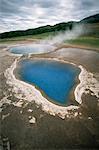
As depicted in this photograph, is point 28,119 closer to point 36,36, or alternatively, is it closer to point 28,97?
point 28,97

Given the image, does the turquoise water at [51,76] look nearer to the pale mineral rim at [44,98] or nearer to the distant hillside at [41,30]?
the pale mineral rim at [44,98]

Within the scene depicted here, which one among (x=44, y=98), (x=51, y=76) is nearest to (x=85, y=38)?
(x=51, y=76)

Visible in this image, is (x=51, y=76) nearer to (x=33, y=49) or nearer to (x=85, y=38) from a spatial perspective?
(x=33, y=49)

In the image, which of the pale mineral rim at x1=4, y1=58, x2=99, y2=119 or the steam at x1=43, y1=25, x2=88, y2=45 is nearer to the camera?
the pale mineral rim at x1=4, y1=58, x2=99, y2=119

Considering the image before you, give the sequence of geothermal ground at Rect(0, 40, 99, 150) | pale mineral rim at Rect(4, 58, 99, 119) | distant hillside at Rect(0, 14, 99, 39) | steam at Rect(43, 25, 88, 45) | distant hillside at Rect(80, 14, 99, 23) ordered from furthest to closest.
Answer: steam at Rect(43, 25, 88, 45)
distant hillside at Rect(0, 14, 99, 39)
distant hillside at Rect(80, 14, 99, 23)
pale mineral rim at Rect(4, 58, 99, 119)
geothermal ground at Rect(0, 40, 99, 150)

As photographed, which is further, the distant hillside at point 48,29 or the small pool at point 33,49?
the small pool at point 33,49

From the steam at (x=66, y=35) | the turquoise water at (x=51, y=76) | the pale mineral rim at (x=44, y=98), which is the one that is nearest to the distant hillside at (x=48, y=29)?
the steam at (x=66, y=35)

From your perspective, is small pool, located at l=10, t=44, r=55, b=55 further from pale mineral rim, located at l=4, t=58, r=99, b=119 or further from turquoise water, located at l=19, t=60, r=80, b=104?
pale mineral rim, located at l=4, t=58, r=99, b=119

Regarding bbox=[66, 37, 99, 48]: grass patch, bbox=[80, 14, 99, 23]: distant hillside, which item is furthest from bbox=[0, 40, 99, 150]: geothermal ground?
bbox=[80, 14, 99, 23]: distant hillside
